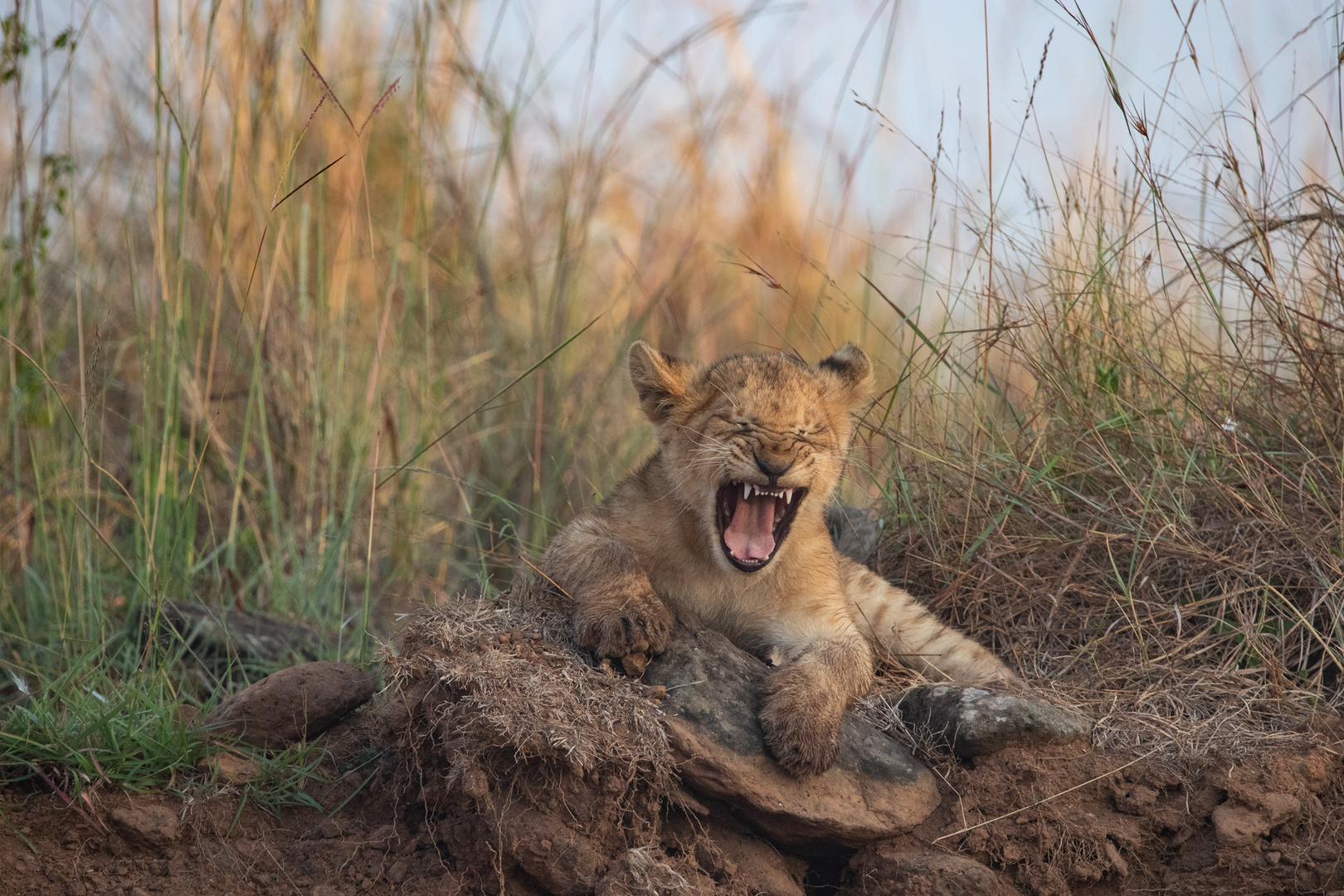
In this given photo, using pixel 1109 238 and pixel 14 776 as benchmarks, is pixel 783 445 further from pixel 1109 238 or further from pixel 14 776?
pixel 14 776

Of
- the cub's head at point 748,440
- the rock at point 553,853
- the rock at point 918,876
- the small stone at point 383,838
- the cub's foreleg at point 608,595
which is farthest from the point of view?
the cub's head at point 748,440

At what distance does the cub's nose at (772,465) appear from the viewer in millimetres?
3664

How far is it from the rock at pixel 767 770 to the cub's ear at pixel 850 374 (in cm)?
120

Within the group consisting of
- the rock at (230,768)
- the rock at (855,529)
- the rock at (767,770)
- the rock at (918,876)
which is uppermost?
the rock at (855,529)

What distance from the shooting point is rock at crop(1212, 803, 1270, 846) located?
11.0 ft

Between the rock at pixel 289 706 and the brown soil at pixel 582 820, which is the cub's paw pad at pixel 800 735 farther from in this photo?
the rock at pixel 289 706

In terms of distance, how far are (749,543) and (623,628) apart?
2.03 feet

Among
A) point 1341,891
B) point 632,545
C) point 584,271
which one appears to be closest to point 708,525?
point 632,545

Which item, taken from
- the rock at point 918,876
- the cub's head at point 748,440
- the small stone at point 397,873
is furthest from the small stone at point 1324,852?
the small stone at point 397,873

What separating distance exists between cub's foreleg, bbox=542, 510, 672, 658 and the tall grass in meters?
0.67

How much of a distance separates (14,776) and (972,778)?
2.97m

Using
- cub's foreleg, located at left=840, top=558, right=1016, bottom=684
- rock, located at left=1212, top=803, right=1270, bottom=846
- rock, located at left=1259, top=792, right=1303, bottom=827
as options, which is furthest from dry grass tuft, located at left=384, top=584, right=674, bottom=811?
rock, located at left=1259, top=792, right=1303, bottom=827

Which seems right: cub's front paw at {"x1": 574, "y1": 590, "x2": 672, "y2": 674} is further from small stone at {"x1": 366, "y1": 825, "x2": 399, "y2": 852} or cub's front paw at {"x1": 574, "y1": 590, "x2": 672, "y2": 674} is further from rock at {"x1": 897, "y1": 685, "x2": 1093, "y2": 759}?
rock at {"x1": 897, "y1": 685, "x2": 1093, "y2": 759}

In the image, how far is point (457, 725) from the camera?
10.6ft
